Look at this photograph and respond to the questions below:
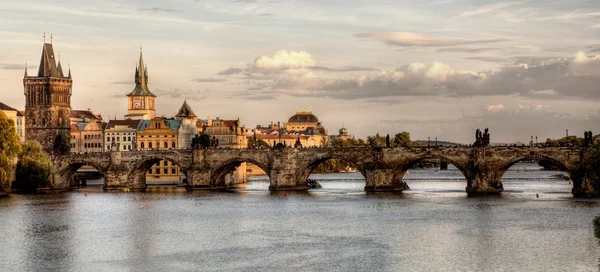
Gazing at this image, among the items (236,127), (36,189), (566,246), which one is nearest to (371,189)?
(36,189)

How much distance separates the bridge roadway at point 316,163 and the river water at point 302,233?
3535 mm

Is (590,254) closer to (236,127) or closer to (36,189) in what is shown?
(36,189)

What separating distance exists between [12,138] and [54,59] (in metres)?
59.2

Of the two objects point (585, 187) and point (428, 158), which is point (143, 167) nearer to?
point (428, 158)

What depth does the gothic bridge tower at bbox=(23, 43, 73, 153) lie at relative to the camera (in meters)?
162

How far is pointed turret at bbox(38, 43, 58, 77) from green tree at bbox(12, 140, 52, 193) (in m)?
47.7

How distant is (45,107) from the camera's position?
162m

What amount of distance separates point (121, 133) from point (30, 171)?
207ft

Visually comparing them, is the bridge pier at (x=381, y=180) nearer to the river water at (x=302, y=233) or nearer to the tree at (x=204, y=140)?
the river water at (x=302, y=233)

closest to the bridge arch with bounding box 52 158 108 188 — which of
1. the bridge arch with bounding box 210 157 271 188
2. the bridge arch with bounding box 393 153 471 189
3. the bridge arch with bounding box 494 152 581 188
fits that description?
the bridge arch with bounding box 210 157 271 188

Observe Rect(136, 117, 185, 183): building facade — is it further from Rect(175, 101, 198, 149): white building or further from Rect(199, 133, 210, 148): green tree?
Rect(199, 133, 210, 148): green tree

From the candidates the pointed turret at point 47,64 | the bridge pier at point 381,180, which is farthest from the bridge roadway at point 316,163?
the pointed turret at point 47,64

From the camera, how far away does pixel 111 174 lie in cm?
12656

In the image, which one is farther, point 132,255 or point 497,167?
point 497,167
